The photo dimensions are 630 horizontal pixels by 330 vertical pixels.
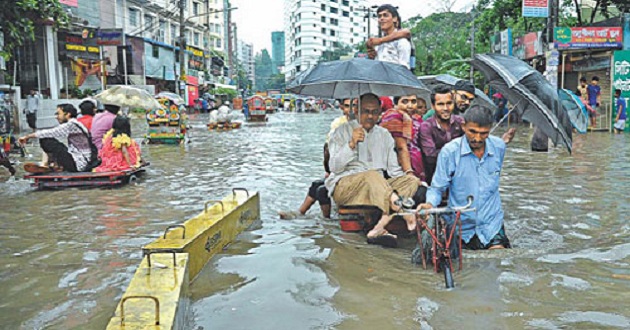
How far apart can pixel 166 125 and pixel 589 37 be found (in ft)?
45.8

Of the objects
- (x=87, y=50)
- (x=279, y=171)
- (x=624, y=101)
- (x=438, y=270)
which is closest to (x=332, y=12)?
(x=87, y=50)

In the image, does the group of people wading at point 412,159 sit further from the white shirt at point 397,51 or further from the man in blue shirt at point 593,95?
the man in blue shirt at point 593,95

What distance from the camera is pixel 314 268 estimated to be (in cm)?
488

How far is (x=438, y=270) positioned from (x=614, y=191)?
5021 millimetres

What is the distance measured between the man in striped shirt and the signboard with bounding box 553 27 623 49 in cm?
1510

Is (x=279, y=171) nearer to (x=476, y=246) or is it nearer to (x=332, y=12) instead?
(x=476, y=246)

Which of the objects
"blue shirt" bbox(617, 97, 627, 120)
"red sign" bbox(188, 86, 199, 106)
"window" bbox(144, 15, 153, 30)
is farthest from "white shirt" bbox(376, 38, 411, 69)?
"red sign" bbox(188, 86, 199, 106)

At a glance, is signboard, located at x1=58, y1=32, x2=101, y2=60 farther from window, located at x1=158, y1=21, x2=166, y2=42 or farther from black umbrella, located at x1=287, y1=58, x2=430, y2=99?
black umbrella, located at x1=287, y1=58, x2=430, y2=99

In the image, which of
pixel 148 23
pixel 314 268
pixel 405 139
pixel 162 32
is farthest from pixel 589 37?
pixel 162 32

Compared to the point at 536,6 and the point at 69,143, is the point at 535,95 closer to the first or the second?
the point at 69,143

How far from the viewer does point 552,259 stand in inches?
200

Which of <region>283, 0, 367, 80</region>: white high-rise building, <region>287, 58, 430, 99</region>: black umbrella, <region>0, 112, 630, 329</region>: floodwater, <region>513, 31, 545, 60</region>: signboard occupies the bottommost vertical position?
<region>0, 112, 630, 329</region>: floodwater

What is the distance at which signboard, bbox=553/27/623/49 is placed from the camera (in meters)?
18.5

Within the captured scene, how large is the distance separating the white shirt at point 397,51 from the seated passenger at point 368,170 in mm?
1305
